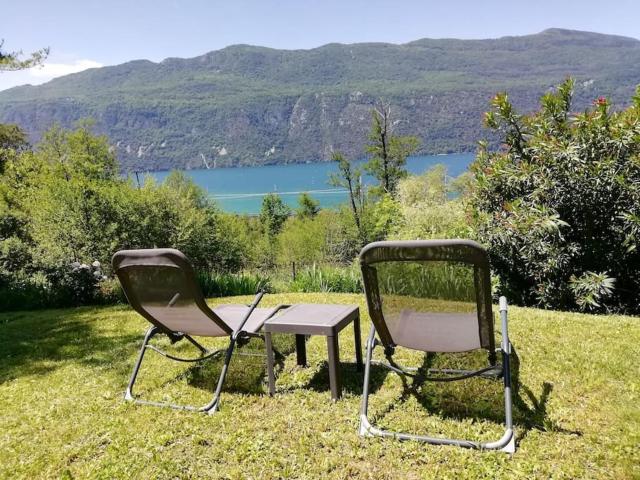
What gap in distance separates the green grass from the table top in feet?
1.61

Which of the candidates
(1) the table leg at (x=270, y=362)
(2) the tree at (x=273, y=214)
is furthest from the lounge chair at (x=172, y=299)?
(2) the tree at (x=273, y=214)

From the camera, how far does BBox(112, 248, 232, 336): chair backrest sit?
317 centimetres

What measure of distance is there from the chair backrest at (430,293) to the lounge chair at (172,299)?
111 cm

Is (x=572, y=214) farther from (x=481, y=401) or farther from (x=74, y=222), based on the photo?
(x=74, y=222)

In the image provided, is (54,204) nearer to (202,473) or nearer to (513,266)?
(513,266)

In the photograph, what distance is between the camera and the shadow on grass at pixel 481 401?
2.87 m

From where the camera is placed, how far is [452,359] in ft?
13.3

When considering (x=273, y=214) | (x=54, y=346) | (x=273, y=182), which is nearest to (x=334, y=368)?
(x=54, y=346)

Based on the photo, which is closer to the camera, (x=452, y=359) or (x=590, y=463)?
(x=590, y=463)

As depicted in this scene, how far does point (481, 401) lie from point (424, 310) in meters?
0.82

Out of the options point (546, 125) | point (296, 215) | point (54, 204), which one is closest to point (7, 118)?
point (296, 215)

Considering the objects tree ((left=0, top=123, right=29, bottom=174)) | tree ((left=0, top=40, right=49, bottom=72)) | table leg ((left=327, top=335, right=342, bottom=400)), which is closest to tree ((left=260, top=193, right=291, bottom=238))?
tree ((left=0, top=123, right=29, bottom=174))

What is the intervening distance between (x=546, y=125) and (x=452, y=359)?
4.27m

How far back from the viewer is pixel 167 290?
11.0ft
